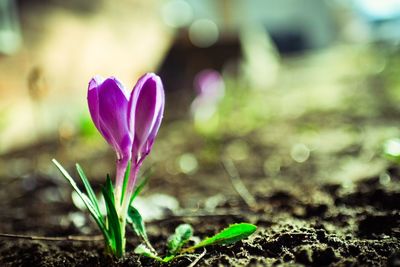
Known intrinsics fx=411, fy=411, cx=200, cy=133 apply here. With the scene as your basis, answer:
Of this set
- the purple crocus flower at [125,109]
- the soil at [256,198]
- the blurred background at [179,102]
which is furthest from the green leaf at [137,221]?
the blurred background at [179,102]

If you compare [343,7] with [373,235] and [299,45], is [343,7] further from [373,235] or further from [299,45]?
[373,235]

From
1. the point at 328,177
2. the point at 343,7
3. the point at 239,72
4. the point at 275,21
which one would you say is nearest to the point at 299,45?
the point at 275,21

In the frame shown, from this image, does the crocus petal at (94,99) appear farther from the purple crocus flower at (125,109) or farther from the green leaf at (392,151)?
the green leaf at (392,151)

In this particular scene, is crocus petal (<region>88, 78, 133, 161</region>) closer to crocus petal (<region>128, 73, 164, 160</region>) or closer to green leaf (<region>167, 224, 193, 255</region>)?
crocus petal (<region>128, 73, 164, 160</region>)

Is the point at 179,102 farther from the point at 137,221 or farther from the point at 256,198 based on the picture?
the point at 137,221

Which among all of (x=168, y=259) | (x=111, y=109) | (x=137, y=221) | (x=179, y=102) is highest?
(x=179, y=102)

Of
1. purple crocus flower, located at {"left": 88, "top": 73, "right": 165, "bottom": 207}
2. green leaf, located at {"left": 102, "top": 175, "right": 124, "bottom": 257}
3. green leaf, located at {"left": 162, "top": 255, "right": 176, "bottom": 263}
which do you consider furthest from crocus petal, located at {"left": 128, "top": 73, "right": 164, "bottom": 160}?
green leaf, located at {"left": 162, "top": 255, "right": 176, "bottom": 263}

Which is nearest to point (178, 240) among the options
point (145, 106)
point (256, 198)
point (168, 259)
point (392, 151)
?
point (168, 259)
